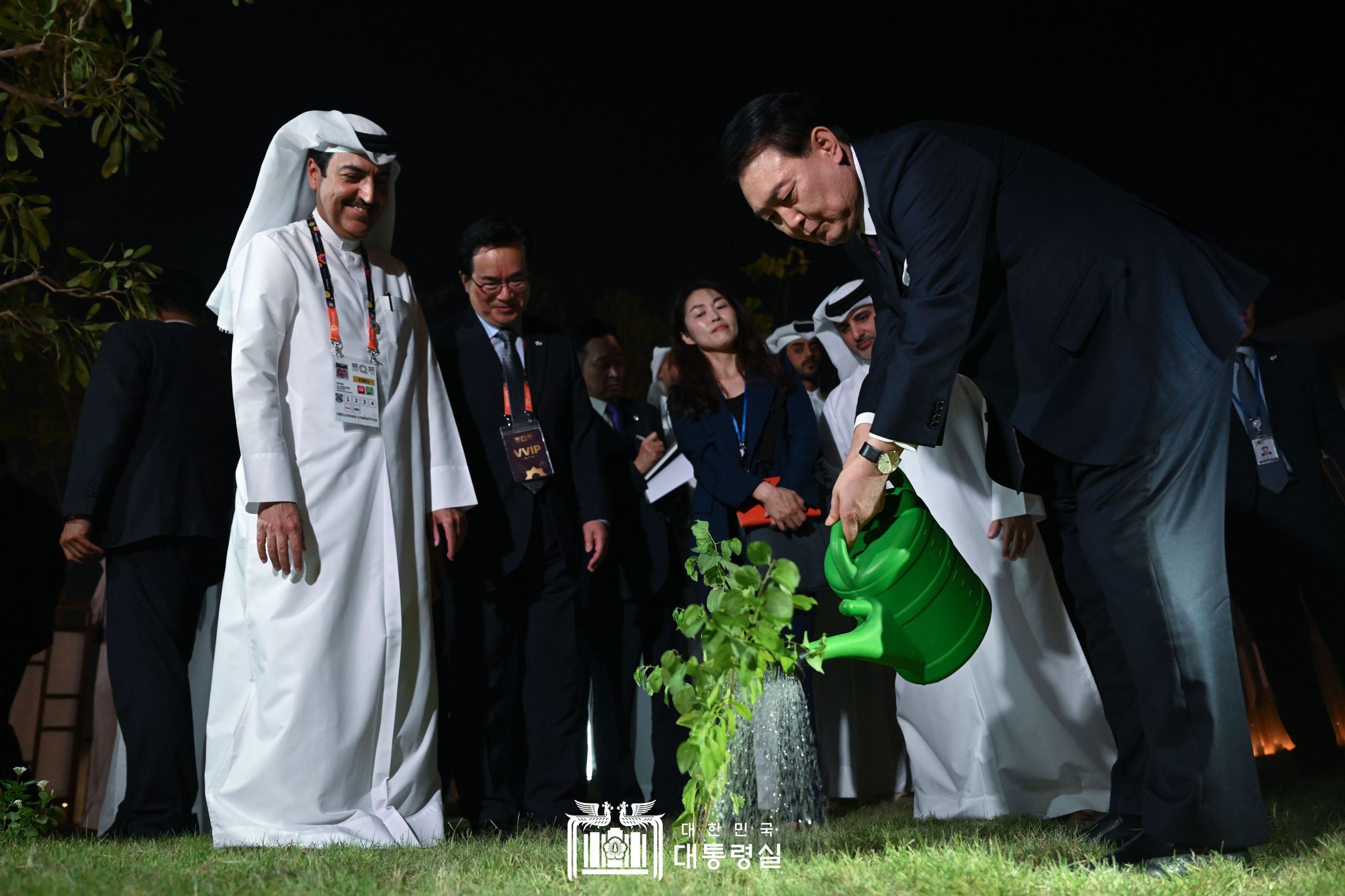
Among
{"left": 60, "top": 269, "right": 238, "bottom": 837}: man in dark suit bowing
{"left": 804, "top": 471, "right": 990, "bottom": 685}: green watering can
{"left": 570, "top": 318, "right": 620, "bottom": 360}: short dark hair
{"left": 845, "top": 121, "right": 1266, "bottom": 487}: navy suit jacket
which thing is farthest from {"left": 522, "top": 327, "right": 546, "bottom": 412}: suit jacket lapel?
{"left": 804, "top": 471, "right": 990, "bottom": 685}: green watering can

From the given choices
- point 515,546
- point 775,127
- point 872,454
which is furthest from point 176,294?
point 872,454

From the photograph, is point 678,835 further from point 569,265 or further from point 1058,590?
point 569,265

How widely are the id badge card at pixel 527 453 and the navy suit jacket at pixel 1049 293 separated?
160 centimetres

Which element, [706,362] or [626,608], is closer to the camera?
[706,362]

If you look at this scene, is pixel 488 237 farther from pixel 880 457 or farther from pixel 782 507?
pixel 880 457

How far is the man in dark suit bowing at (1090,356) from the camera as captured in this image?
6.37 feet

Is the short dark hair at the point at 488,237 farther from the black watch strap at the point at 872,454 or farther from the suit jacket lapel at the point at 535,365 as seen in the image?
the black watch strap at the point at 872,454

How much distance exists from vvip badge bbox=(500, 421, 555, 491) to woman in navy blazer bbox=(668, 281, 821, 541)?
22.2 inches

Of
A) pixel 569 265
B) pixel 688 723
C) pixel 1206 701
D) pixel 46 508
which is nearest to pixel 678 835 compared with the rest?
pixel 688 723

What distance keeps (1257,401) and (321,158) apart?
11.9 feet

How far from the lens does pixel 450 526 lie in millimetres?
3227

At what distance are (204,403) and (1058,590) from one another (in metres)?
2.88

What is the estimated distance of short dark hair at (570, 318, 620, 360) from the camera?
5.00 meters

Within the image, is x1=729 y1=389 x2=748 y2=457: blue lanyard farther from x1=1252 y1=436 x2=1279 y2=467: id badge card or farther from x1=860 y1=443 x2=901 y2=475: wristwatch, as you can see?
x1=1252 y1=436 x2=1279 y2=467: id badge card
